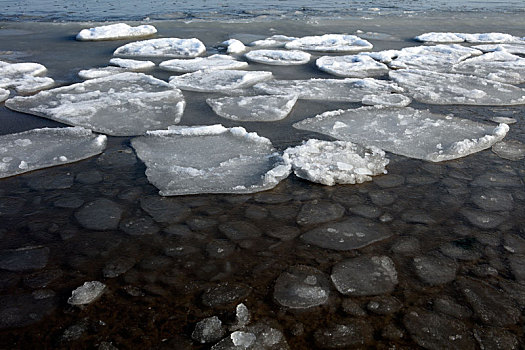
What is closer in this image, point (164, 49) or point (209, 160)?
point (209, 160)

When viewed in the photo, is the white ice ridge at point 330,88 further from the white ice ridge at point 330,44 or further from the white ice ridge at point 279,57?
the white ice ridge at point 330,44

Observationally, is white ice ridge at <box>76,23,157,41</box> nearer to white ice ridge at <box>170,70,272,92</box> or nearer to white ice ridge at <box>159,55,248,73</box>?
white ice ridge at <box>159,55,248,73</box>

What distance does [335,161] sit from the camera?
303 cm

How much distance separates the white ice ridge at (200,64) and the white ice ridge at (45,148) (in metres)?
2.44

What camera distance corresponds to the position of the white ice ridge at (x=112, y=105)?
3.79m

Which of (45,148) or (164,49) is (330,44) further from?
(45,148)

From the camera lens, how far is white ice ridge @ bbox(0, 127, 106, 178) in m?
2.99

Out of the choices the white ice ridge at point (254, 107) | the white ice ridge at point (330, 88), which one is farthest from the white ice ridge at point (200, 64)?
the white ice ridge at point (254, 107)

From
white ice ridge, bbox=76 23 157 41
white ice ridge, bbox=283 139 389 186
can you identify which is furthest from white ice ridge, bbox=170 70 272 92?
white ice ridge, bbox=76 23 157 41

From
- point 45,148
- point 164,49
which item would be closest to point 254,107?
point 45,148

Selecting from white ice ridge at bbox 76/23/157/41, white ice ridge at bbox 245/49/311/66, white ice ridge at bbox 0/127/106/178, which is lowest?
white ice ridge at bbox 76/23/157/41

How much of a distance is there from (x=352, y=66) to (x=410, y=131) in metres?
2.62

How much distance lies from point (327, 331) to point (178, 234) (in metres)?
0.95

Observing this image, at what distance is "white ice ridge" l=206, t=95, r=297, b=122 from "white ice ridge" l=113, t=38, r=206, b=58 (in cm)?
254
